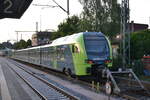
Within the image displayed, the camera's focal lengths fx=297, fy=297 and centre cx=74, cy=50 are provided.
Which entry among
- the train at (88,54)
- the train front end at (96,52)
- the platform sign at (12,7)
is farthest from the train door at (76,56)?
the platform sign at (12,7)

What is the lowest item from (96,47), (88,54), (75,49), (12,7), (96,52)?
(88,54)

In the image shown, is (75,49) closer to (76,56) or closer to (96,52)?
(76,56)

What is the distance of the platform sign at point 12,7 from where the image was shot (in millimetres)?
4661

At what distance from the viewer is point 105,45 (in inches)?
703

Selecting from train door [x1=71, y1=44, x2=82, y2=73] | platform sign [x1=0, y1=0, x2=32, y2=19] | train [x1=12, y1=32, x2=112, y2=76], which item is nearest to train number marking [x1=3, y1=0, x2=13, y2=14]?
platform sign [x1=0, y1=0, x2=32, y2=19]

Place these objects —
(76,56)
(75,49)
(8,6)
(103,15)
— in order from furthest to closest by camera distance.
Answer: (103,15)
(75,49)
(76,56)
(8,6)

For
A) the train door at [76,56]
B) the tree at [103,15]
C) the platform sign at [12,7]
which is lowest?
the train door at [76,56]

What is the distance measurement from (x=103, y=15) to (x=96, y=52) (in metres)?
14.3

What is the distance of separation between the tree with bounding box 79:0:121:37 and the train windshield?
12299mm

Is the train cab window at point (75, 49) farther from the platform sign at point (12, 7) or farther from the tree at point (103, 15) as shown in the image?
the platform sign at point (12, 7)

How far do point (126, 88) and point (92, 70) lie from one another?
12.6ft

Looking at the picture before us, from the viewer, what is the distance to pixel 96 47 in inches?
696

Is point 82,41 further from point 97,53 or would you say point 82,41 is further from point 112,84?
point 112,84

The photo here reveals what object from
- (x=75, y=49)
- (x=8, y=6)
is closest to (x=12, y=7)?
(x=8, y=6)
